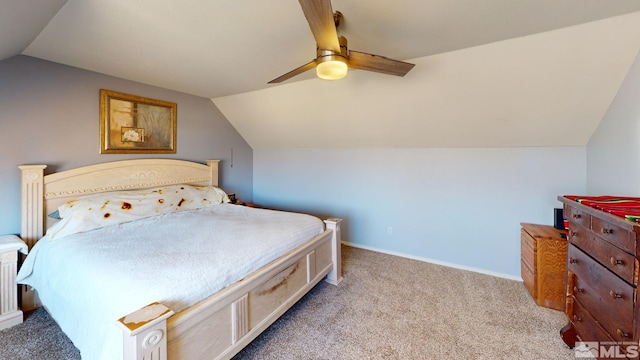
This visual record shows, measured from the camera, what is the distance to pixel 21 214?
2.28 metres

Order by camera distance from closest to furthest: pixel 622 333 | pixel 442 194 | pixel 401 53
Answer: pixel 622 333, pixel 401 53, pixel 442 194

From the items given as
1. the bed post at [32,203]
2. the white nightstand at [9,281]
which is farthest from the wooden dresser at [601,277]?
the bed post at [32,203]

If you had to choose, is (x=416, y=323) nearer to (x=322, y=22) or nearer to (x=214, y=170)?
(x=322, y=22)

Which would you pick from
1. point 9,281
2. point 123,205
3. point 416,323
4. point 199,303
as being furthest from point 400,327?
point 9,281

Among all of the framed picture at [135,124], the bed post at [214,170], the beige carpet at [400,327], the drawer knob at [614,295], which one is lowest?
the beige carpet at [400,327]

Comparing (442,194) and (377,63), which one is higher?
(377,63)

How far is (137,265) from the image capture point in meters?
1.54

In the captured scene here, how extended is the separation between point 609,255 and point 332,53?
6.10ft

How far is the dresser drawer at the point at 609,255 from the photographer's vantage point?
1.20m

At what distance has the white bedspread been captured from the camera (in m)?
1.32

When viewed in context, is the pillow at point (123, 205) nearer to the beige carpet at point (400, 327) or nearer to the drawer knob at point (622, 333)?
the beige carpet at point (400, 327)

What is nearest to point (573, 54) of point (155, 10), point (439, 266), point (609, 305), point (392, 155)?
point (609, 305)

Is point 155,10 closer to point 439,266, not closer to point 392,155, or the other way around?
point 392,155

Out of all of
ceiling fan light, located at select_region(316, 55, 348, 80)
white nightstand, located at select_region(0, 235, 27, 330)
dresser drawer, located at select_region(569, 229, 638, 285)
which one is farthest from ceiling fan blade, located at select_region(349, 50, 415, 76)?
white nightstand, located at select_region(0, 235, 27, 330)
